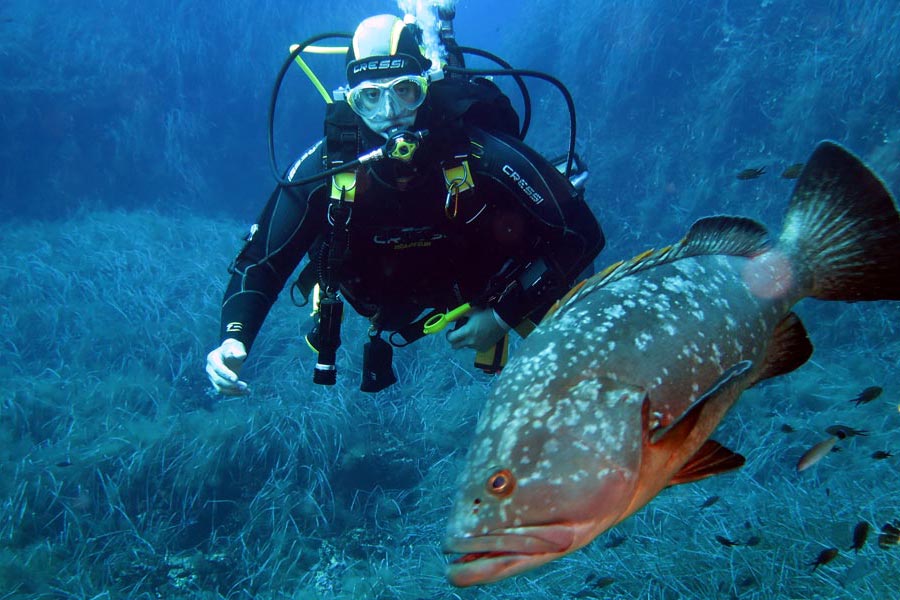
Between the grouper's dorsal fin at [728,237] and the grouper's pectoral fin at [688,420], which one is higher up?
the grouper's dorsal fin at [728,237]

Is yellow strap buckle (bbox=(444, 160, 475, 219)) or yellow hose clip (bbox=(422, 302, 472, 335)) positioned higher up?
yellow strap buckle (bbox=(444, 160, 475, 219))

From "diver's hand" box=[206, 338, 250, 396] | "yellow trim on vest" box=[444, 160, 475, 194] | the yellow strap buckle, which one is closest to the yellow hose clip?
the yellow strap buckle

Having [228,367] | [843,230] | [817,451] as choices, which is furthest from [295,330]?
[843,230]

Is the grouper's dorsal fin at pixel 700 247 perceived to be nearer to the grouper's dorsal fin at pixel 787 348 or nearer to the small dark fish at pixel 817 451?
the grouper's dorsal fin at pixel 787 348

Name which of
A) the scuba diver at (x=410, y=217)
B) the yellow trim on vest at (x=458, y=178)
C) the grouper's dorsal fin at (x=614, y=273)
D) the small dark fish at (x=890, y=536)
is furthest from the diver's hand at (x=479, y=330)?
the small dark fish at (x=890, y=536)

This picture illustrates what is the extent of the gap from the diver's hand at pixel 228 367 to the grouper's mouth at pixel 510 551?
145 centimetres

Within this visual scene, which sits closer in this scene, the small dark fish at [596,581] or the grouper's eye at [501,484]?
the grouper's eye at [501,484]

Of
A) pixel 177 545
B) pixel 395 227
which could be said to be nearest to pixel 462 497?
pixel 395 227

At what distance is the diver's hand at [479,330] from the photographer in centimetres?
307

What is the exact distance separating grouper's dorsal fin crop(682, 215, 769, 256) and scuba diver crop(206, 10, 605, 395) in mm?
1091

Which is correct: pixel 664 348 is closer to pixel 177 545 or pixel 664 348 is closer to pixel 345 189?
pixel 345 189

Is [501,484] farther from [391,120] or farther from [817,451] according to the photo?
[817,451]

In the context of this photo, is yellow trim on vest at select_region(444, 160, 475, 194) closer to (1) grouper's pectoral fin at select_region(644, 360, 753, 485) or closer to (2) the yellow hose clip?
(2) the yellow hose clip

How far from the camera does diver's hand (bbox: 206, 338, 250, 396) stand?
239cm
